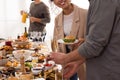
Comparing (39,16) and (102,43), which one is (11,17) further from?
(102,43)

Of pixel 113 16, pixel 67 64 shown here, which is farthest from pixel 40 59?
pixel 113 16

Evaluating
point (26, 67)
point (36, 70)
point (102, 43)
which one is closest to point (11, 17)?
point (26, 67)

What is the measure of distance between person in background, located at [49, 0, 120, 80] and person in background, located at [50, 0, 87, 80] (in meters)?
0.97

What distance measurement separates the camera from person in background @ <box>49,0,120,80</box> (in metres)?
1.05

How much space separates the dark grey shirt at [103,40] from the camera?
1.05 m

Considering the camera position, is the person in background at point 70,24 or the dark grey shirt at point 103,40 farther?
the person in background at point 70,24

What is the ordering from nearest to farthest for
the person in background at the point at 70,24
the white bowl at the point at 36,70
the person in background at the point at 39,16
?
the white bowl at the point at 36,70
the person in background at the point at 70,24
the person in background at the point at 39,16

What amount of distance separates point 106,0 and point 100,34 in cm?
16

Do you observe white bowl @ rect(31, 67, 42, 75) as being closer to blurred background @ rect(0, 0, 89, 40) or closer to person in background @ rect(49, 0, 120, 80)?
person in background @ rect(49, 0, 120, 80)

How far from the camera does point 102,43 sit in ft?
3.55

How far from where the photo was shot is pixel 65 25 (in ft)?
7.50

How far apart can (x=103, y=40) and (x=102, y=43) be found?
18mm

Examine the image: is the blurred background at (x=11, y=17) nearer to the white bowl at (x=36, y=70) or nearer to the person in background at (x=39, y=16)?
the person in background at (x=39, y=16)

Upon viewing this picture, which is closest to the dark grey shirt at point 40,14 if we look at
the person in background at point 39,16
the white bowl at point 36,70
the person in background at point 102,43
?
the person in background at point 39,16
